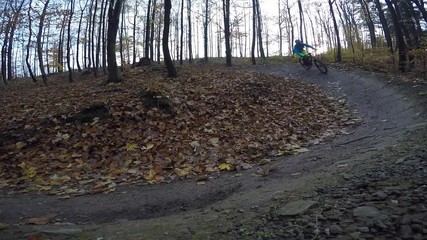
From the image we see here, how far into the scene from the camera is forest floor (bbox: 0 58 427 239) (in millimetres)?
3020

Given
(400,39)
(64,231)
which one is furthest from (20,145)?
(400,39)

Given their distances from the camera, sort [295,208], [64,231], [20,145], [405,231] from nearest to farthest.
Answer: [405,231] → [295,208] → [64,231] → [20,145]

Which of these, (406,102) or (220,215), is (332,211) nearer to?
(220,215)

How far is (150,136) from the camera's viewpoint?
7094 mm

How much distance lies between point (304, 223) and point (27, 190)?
462 centimetres

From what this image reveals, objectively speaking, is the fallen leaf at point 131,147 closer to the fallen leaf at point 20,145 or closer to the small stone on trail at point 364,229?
the fallen leaf at point 20,145

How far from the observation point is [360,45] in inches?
794

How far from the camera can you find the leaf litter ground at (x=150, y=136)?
564cm

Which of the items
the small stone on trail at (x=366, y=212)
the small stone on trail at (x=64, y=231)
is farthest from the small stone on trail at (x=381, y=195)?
the small stone on trail at (x=64, y=231)

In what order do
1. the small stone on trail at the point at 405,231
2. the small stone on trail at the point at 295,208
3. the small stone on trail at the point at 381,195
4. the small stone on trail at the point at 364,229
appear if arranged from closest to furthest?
the small stone on trail at the point at 405,231, the small stone on trail at the point at 364,229, the small stone on trail at the point at 381,195, the small stone on trail at the point at 295,208

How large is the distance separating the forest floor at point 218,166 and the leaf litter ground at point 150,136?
1.4 inches

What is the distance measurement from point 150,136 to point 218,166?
2138 mm

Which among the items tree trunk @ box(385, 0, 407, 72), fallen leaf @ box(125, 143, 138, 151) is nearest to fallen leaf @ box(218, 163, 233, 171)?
fallen leaf @ box(125, 143, 138, 151)

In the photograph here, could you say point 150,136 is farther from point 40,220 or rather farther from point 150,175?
point 40,220
